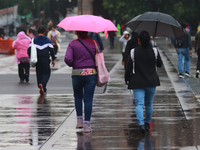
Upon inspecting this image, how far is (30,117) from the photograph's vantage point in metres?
8.61

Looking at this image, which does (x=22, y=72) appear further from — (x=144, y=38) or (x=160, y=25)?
(x=144, y=38)

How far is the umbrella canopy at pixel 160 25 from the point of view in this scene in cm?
882

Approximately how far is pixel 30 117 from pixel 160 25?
302 centimetres

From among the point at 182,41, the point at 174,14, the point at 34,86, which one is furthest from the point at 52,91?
the point at 174,14

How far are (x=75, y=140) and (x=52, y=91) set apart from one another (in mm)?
5509

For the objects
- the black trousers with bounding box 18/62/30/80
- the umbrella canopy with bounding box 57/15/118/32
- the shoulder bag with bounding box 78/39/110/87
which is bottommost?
the black trousers with bounding box 18/62/30/80

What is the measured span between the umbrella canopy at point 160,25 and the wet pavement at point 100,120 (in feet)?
4.83

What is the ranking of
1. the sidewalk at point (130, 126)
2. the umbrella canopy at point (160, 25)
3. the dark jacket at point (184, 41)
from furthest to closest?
the dark jacket at point (184, 41) → the umbrella canopy at point (160, 25) → the sidewalk at point (130, 126)

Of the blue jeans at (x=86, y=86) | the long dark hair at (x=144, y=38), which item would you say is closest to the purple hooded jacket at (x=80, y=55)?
the blue jeans at (x=86, y=86)

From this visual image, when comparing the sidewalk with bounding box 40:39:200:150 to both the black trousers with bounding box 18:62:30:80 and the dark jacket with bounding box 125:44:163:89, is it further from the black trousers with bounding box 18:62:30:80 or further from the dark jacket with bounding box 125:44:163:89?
the black trousers with bounding box 18:62:30:80

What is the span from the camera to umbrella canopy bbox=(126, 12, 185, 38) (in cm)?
882

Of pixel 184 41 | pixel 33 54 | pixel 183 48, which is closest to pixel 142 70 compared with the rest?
pixel 33 54

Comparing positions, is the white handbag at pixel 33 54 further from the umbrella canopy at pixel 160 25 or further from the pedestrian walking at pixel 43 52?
the umbrella canopy at pixel 160 25

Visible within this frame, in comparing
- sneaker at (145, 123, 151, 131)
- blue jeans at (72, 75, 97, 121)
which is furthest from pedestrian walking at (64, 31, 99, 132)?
sneaker at (145, 123, 151, 131)
